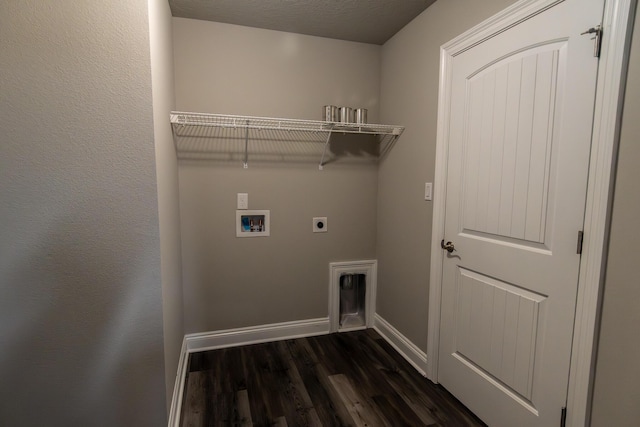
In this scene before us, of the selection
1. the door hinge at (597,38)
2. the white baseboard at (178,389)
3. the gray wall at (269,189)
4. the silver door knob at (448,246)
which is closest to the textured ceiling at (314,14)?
the gray wall at (269,189)

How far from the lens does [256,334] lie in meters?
2.47

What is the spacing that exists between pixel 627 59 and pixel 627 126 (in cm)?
23

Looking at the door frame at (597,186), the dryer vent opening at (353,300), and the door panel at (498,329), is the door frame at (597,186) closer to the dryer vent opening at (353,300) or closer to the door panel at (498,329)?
the door panel at (498,329)

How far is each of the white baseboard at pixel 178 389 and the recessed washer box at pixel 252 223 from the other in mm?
907

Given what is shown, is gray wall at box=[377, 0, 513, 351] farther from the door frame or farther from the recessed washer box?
the recessed washer box

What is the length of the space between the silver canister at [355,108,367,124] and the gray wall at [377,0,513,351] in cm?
25

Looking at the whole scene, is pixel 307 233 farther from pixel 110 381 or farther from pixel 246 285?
pixel 110 381

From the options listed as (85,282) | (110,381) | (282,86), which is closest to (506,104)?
(282,86)

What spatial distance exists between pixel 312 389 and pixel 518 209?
5.19ft

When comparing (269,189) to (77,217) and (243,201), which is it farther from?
(77,217)

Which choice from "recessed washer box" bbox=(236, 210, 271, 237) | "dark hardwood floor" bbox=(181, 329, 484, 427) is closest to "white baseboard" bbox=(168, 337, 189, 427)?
"dark hardwood floor" bbox=(181, 329, 484, 427)

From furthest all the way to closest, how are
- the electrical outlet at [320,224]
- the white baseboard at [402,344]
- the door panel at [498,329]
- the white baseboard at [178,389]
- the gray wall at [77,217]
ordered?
the electrical outlet at [320,224] → the white baseboard at [402,344] → the white baseboard at [178,389] → the door panel at [498,329] → the gray wall at [77,217]

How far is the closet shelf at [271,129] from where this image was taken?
2141mm

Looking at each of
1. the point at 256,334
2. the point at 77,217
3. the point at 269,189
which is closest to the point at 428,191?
the point at 269,189
